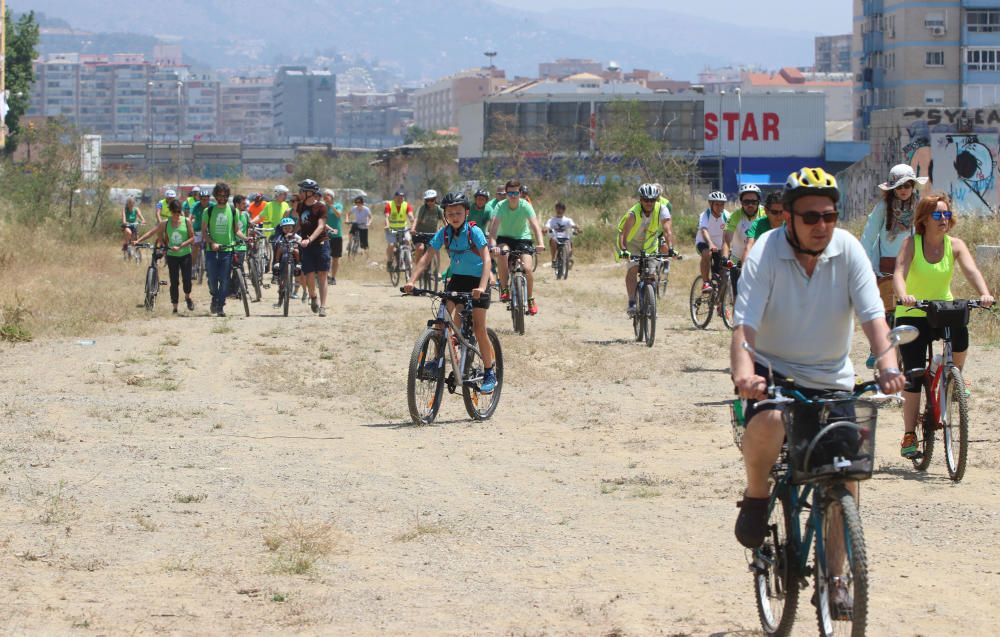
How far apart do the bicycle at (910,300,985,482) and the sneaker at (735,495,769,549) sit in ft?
12.8

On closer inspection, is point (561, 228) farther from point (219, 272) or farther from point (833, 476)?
point (833, 476)

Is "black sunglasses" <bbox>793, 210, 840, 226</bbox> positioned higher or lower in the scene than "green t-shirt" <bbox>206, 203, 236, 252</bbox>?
lower

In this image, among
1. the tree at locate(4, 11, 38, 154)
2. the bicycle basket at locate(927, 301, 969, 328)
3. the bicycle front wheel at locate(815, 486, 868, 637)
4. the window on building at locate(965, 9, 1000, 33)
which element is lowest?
the bicycle front wheel at locate(815, 486, 868, 637)

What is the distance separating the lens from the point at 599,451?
36.1ft

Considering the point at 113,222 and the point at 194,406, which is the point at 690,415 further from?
the point at 113,222

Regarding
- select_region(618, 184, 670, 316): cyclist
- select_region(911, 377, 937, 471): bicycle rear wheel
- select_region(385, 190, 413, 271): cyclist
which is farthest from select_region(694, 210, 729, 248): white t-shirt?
select_region(385, 190, 413, 271): cyclist

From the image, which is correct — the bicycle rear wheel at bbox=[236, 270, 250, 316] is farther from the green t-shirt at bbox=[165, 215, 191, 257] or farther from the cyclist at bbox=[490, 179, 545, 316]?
the cyclist at bbox=[490, 179, 545, 316]

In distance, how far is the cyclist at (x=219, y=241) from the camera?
2148 centimetres

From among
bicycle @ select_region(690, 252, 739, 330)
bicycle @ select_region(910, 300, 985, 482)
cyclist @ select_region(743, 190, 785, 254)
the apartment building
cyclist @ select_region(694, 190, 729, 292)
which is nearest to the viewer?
bicycle @ select_region(910, 300, 985, 482)

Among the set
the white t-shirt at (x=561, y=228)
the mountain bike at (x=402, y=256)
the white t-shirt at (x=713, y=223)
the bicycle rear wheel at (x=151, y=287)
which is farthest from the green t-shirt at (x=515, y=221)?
the white t-shirt at (x=561, y=228)

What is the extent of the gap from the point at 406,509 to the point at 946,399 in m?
3.42

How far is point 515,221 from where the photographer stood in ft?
63.9

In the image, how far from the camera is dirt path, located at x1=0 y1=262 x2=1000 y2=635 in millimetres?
6566

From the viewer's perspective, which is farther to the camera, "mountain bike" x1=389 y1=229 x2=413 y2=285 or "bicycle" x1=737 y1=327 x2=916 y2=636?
"mountain bike" x1=389 y1=229 x2=413 y2=285
